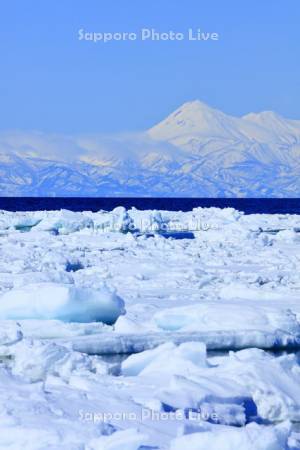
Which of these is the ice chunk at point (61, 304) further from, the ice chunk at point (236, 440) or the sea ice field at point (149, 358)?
the ice chunk at point (236, 440)

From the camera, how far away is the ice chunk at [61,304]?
911 cm

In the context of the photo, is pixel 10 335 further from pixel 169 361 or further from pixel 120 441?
pixel 120 441

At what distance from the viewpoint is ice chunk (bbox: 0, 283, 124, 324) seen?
29.9ft

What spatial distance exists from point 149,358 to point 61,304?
214 centimetres

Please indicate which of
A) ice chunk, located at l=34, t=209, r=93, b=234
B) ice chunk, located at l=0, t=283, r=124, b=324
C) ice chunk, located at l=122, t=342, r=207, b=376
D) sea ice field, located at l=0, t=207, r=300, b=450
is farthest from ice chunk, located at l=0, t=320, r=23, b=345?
ice chunk, located at l=34, t=209, r=93, b=234

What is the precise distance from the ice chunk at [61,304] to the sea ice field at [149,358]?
0.01 m

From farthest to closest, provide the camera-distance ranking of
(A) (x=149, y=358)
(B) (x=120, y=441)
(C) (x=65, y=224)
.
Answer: (C) (x=65, y=224), (A) (x=149, y=358), (B) (x=120, y=441)

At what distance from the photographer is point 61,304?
9.07 m

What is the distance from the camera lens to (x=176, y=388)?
6066 mm

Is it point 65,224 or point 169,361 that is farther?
point 65,224

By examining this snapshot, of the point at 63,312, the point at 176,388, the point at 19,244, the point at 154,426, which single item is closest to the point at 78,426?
the point at 154,426

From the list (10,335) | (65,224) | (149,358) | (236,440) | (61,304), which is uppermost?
(65,224)

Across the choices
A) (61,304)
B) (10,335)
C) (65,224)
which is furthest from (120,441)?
(65,224)

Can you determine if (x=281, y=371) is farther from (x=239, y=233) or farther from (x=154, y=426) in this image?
(x=239, y=233)
